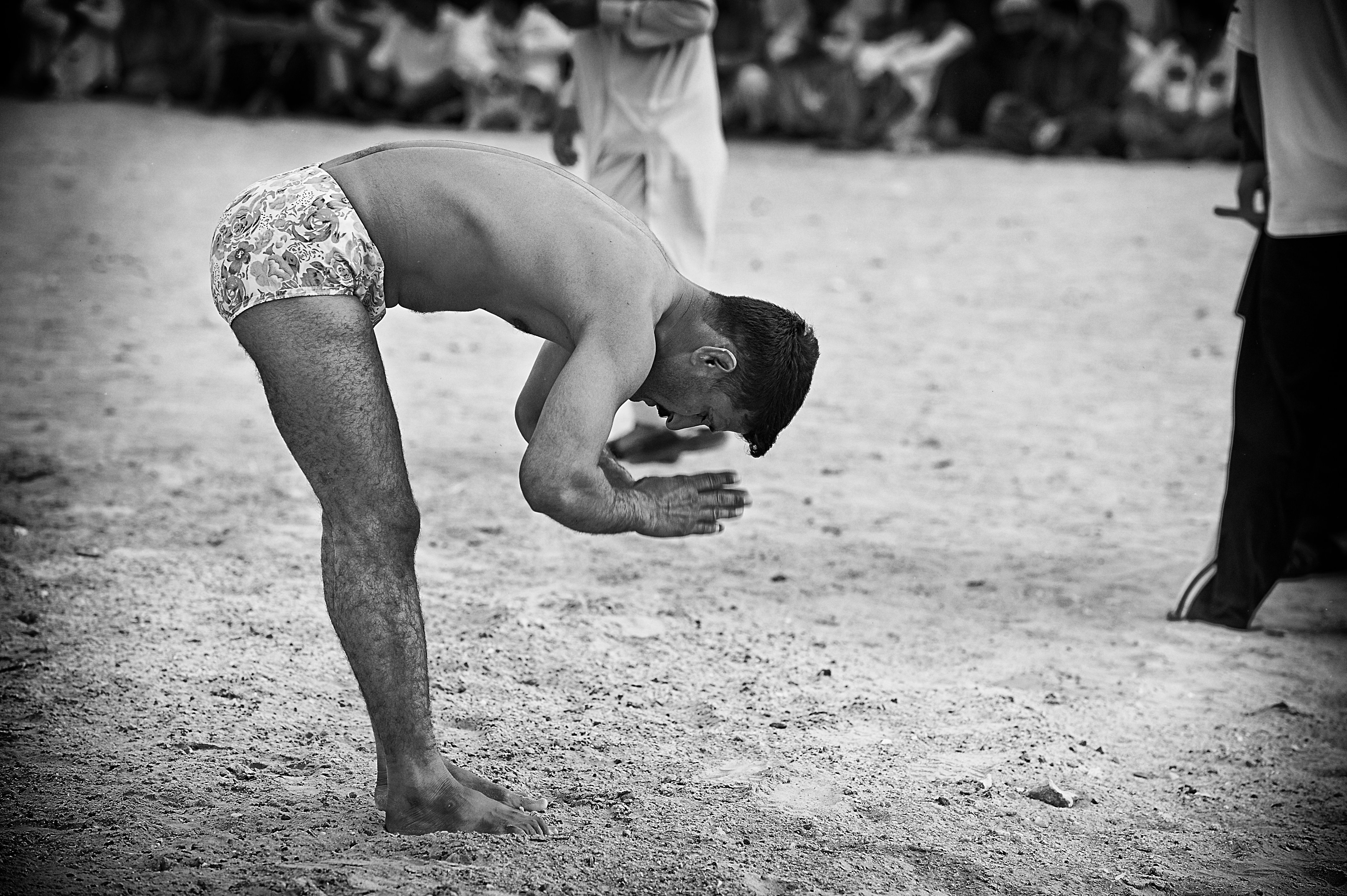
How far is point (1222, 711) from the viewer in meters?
3.49

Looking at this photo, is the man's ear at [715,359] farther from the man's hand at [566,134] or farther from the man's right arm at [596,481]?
the man's hand at [566,134]

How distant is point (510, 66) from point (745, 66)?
2652 mm

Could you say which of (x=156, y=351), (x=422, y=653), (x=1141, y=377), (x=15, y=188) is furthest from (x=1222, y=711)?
(x=15, y=188)

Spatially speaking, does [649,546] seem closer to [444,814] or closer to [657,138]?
[657,138]

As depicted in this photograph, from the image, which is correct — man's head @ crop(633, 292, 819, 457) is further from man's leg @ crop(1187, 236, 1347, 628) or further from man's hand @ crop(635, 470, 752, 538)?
man's leg @ crop(1187, 236, 1347, 628)

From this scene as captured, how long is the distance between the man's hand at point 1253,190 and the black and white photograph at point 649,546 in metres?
0.01

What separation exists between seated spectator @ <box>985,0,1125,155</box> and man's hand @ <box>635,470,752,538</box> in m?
12.6

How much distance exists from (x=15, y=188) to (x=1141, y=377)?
7805 millimetres

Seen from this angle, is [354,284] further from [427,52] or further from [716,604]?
[427,52]

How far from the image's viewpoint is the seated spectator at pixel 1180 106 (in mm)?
13727

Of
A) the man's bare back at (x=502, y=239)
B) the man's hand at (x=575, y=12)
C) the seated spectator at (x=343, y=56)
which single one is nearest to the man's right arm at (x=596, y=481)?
the man's bare back at (x=502, y=239)

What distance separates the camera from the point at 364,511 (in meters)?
2.54

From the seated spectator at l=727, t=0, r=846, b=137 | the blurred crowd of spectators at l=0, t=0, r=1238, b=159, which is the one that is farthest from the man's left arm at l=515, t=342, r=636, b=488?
the seated spectator at l=727, t=0, r=846, b=137

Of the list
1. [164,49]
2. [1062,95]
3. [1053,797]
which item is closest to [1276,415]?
[1053,797]
